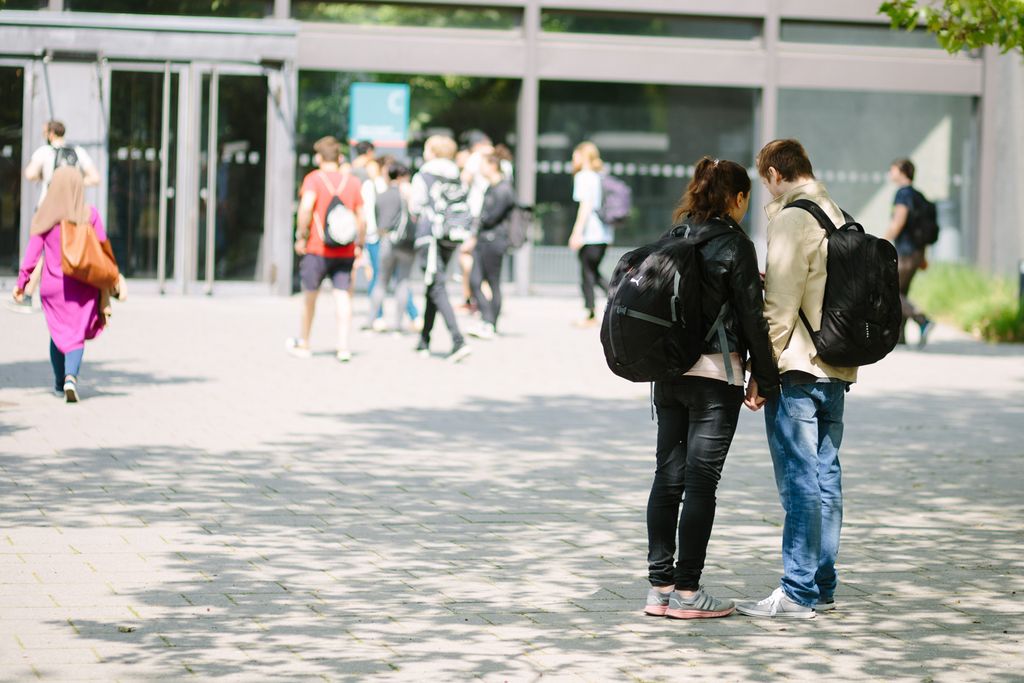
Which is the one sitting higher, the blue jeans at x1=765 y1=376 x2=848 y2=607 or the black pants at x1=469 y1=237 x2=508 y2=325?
the black pants at x1=469 y1=237 x2=508 y2=325

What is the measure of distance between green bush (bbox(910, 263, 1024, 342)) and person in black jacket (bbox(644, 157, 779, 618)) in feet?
41.8

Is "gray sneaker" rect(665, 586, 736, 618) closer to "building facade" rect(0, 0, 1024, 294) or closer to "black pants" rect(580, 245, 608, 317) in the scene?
"black pants" rect(580, 245, 608, 317)

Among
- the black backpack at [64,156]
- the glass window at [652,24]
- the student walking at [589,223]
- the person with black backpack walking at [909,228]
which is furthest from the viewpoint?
the glass window at [652,24]

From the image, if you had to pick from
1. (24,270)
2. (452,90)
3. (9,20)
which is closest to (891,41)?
(452,90)

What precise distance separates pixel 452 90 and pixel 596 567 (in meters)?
15.7

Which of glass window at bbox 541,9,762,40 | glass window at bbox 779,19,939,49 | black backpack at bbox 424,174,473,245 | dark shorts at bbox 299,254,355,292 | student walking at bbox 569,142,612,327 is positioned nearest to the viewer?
dark shorts at bbox 299,254,355,292

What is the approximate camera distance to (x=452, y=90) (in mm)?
22094

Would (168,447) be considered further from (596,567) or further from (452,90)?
(452,90)

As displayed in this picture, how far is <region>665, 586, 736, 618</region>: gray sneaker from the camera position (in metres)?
6.20

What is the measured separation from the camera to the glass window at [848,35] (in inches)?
914

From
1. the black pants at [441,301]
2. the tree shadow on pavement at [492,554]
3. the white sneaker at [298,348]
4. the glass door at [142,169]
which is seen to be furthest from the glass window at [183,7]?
the tree shadow on pavement at [492,554]

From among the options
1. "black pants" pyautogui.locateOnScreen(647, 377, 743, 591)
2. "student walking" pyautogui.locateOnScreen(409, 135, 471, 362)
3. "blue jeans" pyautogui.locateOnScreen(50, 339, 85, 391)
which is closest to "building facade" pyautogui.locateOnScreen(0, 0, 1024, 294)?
"student walking" pyautogui.locateOnScreen(409, 135, 471, 362)

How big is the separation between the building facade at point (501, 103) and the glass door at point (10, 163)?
0.08ft

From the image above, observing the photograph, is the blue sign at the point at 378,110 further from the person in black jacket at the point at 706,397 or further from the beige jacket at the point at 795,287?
the beige jacket at the point at 795,287
